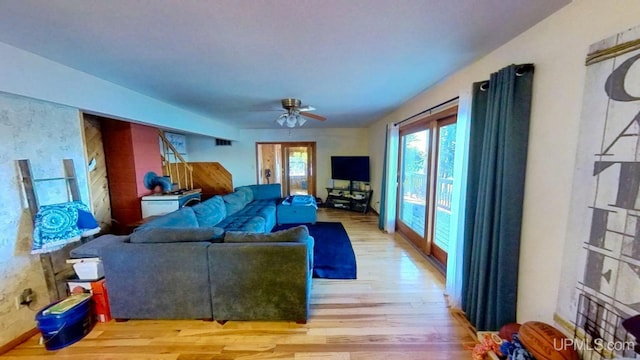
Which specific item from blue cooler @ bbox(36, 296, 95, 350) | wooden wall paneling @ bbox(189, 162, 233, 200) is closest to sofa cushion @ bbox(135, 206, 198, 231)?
blue cooler @ bbox(36, 296, 95, 350)

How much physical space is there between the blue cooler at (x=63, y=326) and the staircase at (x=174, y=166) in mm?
3129

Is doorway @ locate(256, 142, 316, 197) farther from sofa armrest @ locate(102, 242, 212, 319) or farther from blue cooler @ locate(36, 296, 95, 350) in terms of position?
blue cooler @ locate(36, 296, 95, 350)

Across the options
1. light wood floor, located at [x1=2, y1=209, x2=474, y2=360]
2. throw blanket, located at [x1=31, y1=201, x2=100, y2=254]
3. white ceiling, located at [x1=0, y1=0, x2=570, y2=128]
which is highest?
white ceiling, located at [x1=0, y1=0, x2=570, y2=128]

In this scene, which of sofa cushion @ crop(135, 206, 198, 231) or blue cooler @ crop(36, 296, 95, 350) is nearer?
blue cooler @ crop(36, 296, 95, 350)

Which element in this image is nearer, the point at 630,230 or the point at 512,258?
the point at 630,230

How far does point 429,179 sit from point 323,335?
2487 millimetres

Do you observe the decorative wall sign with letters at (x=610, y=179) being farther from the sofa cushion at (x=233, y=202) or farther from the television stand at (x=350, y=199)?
the television stand at (x=350, y=199)

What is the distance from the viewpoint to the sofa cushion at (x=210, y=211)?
3404 millimetres

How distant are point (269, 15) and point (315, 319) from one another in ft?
7.80

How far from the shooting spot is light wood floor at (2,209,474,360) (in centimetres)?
176

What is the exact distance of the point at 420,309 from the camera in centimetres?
225

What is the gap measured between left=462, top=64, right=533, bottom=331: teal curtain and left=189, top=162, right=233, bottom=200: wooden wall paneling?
6.03m

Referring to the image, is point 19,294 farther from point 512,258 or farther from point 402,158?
point 402,158

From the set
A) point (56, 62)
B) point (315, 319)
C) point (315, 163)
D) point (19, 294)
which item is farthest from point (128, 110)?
point (315, 163)
